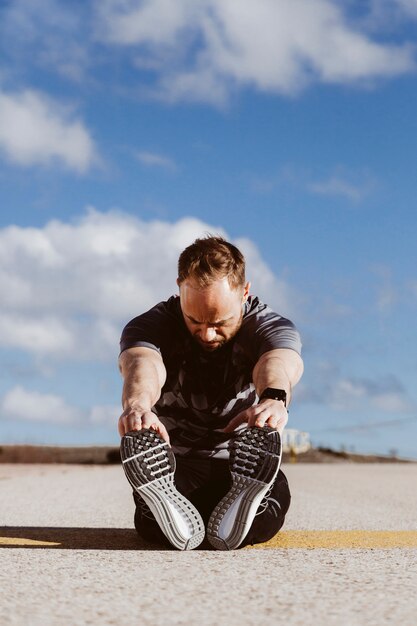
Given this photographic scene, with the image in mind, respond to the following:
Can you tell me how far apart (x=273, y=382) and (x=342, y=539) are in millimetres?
969

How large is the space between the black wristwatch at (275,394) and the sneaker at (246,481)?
0.73ft

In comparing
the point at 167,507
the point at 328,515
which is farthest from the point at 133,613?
the point at 328,515

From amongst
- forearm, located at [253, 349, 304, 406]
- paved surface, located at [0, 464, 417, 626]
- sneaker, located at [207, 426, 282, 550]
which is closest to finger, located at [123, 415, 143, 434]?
sneaker, located at [207, 426, 282, 550]

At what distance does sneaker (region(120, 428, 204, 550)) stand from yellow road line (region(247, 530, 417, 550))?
0.45 m

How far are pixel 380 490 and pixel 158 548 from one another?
6427 mm

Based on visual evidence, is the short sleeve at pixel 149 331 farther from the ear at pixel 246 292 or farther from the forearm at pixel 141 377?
the ear at pixel 246 292

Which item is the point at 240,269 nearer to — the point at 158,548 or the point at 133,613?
the point at 158,548

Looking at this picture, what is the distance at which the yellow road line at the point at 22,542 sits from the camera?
3.72 metres

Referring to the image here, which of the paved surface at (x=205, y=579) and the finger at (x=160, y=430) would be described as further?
the finger at (x=160, y=430)

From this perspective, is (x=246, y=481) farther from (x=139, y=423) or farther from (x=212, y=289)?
(x=212, y=289)

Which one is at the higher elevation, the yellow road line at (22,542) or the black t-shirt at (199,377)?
the black t-shirt at (199,377)

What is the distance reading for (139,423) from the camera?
3.31 meters

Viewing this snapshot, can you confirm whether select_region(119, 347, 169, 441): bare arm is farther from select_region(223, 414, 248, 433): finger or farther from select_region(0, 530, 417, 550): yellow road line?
select_region(0, 530, 417, 550): yellow road line

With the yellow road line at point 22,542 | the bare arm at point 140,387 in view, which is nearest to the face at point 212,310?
the bare arm at point 140,387
